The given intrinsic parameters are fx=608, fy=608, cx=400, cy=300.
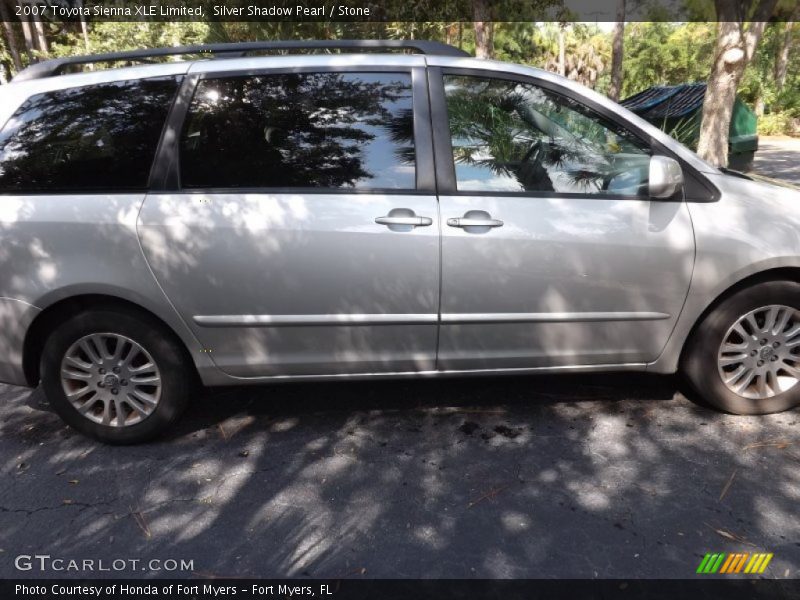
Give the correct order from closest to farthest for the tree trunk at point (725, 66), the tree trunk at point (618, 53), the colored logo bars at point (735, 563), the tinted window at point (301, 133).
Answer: the colored logo bars at point (735, 563), the tinted window at point (301, 133), the tree trunk at point (725, 66), the tree trunk at point (618, 53)

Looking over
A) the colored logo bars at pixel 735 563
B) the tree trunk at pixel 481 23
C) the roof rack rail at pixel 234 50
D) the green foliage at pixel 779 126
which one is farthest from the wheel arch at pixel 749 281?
the green foliage at pixel 779 126

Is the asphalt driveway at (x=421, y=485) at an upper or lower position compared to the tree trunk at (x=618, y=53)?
lower

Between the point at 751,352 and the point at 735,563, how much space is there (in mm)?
1240

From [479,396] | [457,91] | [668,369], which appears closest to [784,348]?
[668,369]

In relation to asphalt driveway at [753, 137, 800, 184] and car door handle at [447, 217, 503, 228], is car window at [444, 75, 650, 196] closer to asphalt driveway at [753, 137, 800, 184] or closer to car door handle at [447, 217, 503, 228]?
car door handle at [447, 217, 503, 228]

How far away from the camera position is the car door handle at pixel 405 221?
8.91 ft

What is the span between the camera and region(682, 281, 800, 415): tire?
2.95m

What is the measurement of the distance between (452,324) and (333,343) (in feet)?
1.89

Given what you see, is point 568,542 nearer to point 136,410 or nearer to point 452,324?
point 452,324

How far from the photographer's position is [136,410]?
9.90ft

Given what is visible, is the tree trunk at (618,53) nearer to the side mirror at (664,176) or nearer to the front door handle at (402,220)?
the side mirror at (664,176)

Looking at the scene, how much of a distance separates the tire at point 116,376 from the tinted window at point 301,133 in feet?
2.50

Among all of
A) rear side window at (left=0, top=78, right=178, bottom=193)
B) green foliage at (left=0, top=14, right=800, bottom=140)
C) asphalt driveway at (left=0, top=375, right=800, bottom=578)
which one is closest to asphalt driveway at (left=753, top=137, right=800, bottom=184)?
green foliage at (left=0, top=14, right=800, bottom=140)

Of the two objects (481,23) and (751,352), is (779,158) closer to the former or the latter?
(481,23)
